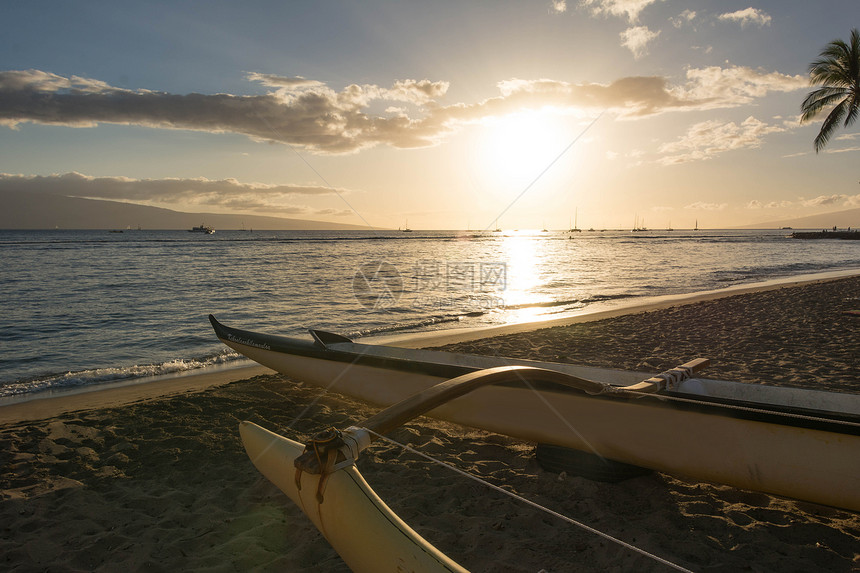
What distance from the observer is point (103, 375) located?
707 centimetres

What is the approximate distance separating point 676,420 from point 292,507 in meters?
2.89

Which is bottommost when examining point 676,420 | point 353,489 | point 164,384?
point 164,384

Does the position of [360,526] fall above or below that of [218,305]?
above

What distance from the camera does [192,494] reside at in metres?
3.54

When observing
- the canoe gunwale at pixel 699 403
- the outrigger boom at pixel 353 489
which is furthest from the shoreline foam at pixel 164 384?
the outrigger boom at pixel 353 489

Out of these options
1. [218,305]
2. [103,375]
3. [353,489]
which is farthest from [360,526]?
[218,305]


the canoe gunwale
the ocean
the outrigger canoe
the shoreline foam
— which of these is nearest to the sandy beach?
the shoreline foam

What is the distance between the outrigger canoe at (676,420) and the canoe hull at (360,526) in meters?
0.95

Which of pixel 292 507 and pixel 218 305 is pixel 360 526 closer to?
pixel 292 507

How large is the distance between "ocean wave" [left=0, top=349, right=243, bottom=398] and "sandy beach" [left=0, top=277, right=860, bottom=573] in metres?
0.85

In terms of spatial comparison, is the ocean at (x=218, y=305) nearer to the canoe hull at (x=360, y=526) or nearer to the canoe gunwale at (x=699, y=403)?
the canoe gunwale at (x=699, y=403)

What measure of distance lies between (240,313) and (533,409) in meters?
11.3

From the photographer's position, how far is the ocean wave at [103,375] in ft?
21.4

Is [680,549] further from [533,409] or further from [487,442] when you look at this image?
[487,442]
